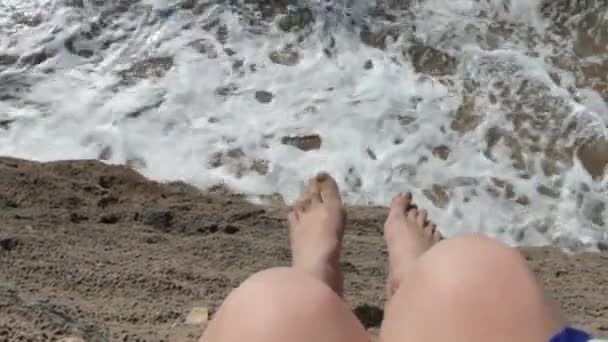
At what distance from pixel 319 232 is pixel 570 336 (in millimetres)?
948

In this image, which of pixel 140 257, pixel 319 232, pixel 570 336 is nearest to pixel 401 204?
pixel 319 232

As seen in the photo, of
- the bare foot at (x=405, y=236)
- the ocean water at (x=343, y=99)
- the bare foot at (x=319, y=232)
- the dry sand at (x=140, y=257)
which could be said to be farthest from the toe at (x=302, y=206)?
the ocean water at (x=343, y=99)

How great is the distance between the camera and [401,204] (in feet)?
7.29

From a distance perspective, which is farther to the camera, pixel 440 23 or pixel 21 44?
pixel 440 23

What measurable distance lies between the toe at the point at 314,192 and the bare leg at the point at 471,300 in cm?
81

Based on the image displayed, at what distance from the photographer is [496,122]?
2889mm

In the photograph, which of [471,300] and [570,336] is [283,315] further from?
[570,336]

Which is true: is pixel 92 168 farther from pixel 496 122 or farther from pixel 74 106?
pixel 496 122

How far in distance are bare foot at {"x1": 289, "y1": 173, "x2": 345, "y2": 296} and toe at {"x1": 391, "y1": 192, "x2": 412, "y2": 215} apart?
0.46 ft

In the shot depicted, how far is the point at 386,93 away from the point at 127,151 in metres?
0.91

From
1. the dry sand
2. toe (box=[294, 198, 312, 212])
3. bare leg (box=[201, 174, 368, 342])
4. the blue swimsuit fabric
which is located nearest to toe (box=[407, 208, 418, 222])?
the dry sand

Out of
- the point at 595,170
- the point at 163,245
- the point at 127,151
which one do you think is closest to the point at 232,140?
the point at 127,151

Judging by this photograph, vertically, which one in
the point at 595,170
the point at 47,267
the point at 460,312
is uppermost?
the point at 460,312

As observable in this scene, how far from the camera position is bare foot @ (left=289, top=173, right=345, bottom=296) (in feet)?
6.02
